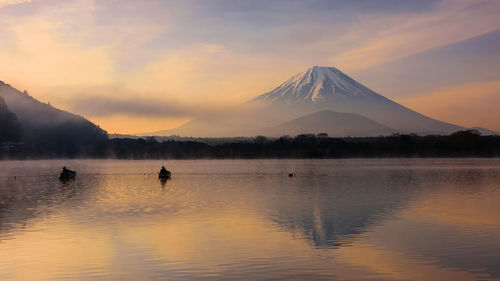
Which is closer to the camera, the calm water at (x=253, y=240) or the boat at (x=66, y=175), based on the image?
the calm water at (x=253, y=240)

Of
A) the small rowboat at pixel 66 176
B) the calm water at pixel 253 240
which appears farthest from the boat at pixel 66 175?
the calm water at pixel 253 240

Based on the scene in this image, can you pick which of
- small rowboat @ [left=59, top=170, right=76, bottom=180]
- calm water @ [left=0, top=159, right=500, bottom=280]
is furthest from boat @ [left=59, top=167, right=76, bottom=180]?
calm water @ [left=0, top=159, right=500, bottom=280]

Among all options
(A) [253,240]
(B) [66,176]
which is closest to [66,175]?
(B) [66,176]

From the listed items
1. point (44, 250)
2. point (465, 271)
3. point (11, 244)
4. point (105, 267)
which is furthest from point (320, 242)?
point (11, 244)

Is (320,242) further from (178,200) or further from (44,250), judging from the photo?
(178,200)

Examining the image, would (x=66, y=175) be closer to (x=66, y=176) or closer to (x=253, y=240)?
(x=66, y=176)

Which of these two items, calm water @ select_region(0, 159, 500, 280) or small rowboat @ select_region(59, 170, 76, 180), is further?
small rowboat @ select_region(59, 170, 76, 180)

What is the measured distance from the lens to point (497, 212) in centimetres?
3494

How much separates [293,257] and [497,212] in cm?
1928

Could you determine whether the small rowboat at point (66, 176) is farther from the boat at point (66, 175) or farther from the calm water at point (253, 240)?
the calm water at point (253, 240)

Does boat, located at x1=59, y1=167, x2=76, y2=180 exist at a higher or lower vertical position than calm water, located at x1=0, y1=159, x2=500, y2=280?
higher

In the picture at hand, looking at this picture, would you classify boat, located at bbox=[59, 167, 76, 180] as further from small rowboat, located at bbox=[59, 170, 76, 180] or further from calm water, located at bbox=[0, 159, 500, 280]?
calm water, located at bbox=[0, 159, 500, 280]

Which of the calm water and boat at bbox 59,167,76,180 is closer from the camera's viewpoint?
the calm water

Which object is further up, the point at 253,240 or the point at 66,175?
the point at 66,175
